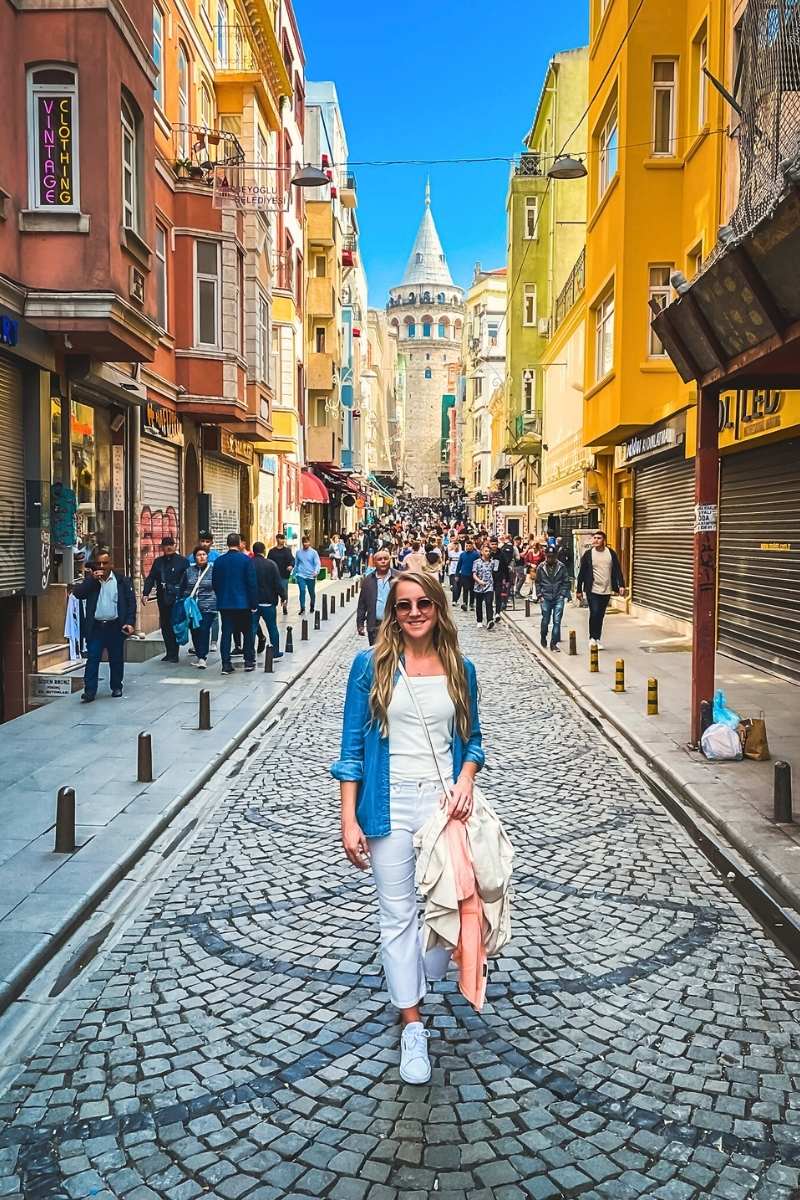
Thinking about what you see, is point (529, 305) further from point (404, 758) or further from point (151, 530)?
point (404, 758)

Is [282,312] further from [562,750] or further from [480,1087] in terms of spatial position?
[480,1087]

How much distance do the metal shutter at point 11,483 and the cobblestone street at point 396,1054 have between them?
21.2 ft

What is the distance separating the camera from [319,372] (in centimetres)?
4238

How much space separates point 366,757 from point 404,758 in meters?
0.15

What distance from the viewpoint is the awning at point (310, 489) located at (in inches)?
1555

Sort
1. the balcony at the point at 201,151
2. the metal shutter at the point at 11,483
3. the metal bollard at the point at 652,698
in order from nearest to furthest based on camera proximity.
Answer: the metal bollard at the point at 652,698
the metal shutter at the point at 11,483
the balcony at the point at 201,151

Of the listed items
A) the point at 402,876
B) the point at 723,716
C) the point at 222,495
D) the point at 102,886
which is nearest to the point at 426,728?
the point at 402,876

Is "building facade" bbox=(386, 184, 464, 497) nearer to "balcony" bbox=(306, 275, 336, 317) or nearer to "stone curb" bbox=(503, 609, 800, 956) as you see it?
"balcony" bbox=(306, 275, 336, 317)

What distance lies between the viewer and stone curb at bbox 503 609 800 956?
5.60 m

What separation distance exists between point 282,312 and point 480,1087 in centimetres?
3100

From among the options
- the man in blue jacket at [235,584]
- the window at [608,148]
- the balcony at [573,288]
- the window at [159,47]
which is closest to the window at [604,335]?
the window at [608,148]

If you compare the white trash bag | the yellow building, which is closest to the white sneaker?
the white trash bag

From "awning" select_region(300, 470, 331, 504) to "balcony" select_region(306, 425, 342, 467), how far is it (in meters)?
1.19

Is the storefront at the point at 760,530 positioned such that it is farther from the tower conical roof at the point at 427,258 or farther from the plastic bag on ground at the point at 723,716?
the tower conical roof at the point at 427,258
